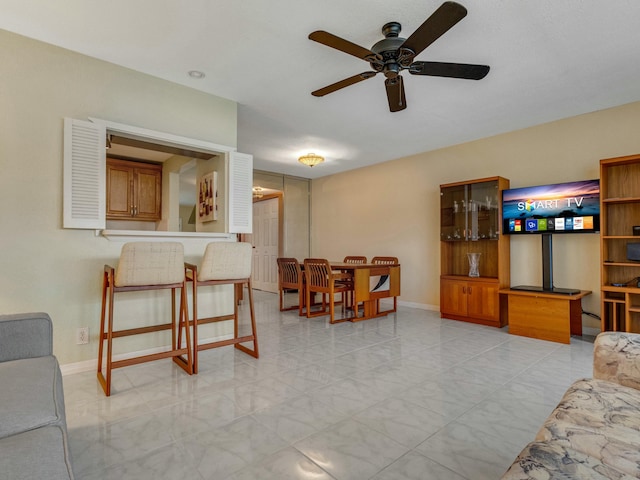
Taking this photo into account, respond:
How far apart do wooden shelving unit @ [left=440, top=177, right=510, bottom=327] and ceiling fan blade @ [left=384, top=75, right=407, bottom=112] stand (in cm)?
211

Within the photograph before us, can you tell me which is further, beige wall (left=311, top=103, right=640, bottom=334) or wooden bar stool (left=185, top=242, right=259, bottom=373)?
beige wall (left=311, top=103, right=640, bottom=334)

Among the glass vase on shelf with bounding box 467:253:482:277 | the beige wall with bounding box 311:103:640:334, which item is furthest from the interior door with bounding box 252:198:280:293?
the glass vase on shelf with bounding box 467:253:482:277

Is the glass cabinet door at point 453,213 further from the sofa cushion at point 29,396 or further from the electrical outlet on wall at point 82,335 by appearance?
the sofa cushion at point 29,396

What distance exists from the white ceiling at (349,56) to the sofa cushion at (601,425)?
2279 mm

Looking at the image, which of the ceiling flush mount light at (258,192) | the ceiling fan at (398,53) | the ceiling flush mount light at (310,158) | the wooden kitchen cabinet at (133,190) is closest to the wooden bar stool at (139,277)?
the wooden kitchen cabinet at (133,190)

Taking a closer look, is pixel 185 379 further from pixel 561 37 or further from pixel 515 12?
Result: pixel 561 37

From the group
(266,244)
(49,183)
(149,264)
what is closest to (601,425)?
(149,264)

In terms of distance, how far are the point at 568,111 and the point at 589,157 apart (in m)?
0.58

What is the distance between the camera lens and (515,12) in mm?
2250

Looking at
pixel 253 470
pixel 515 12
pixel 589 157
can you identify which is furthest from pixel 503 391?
pixel 589 157

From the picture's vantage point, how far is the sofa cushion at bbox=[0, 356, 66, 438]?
3.00 ft

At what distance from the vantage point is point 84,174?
270cm

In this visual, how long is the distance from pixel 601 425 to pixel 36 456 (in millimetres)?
1519

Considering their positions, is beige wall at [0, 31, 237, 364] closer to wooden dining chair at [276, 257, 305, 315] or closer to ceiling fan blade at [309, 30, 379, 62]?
ceiling fan blade at [309, 30, 379, 62]
